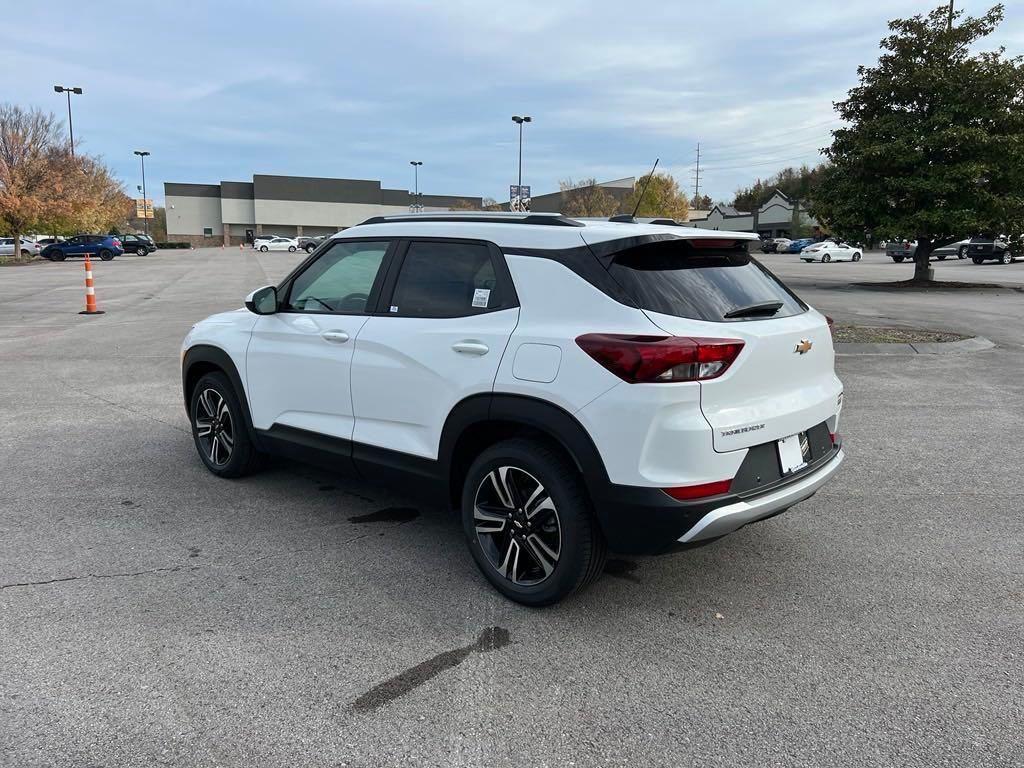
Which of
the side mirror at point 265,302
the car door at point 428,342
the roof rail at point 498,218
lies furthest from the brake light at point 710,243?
the side mirror at point 265,302

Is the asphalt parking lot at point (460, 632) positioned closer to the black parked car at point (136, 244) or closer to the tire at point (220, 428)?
the tire at point (220, 428)

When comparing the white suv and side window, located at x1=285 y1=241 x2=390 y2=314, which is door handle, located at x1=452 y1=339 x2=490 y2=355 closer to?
the white suv

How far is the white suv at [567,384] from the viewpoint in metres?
3.05

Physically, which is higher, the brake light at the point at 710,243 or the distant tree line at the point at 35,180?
the distant tree line at the point at 35,180

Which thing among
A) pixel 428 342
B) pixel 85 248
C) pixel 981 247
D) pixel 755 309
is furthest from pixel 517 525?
pixel 85 248

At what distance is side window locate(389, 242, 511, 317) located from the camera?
365 centimetres

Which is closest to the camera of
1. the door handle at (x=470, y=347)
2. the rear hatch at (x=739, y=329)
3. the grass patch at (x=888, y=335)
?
the rear hatch at (x=739, y=329)

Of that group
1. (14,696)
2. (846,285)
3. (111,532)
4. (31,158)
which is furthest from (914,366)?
(31,158)

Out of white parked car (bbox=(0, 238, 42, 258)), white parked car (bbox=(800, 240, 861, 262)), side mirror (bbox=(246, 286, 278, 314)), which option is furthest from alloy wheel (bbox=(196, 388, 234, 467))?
white parked car (bbox=(0, 238, 42, 258))

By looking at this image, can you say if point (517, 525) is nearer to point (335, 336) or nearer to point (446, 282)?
point (446, 282)

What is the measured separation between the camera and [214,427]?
5.36 meters

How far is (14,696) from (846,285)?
2579 centimetres

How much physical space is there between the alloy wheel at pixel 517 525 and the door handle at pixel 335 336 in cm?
120

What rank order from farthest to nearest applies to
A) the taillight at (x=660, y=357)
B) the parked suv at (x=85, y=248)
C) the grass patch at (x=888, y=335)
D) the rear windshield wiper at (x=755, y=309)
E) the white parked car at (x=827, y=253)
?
the parked suv at (x=85, y=248) → the white parked car at (x=827, y=253) → the grass patch at (x=888, y=335) → the rear windshield wiper at (x=755, y=309) → the taillight at (x=660, y=357)
